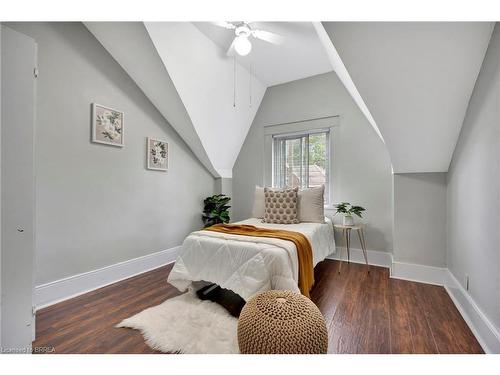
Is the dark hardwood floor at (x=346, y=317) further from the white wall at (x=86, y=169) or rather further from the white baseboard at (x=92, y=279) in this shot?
the white wall at (x=86, y=169)

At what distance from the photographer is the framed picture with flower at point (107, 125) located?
2.22 m

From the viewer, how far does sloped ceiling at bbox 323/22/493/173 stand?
1.43 meters

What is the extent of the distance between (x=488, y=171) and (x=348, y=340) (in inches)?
57.4

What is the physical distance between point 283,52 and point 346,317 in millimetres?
3006

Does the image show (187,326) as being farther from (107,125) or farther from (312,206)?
(107,125)

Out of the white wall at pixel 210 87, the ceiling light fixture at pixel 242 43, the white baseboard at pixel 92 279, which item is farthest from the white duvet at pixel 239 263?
the ceiling light fixture at pixel 242 43

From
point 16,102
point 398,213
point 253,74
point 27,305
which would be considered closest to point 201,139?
point 253,74

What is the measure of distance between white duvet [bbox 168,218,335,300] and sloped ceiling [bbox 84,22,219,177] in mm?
1595

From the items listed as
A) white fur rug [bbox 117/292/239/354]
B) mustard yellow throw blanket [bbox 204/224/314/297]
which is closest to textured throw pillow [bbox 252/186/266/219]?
mustard yellow throw blanket [bbox 204/224/314/297]

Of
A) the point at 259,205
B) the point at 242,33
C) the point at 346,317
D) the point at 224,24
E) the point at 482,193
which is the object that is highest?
the point at 224,24

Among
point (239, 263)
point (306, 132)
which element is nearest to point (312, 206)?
point (306, 132)

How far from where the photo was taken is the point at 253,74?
344cm

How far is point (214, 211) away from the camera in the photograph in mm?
3646

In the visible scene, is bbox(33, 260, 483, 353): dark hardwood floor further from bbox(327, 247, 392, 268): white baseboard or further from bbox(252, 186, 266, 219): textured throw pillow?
bbox(252, 186, 266, 219): textured throw pillow
